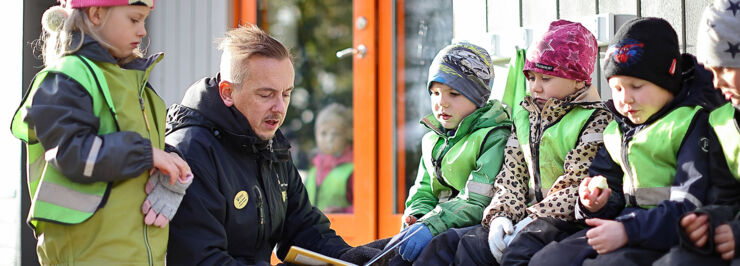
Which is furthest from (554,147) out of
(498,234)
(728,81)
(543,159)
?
(728,81)

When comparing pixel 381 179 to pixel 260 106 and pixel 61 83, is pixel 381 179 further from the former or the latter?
pixel 61 83

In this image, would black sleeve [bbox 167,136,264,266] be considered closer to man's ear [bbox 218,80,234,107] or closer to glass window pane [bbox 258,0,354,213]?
man's ear [bbox 218,80,234,107]

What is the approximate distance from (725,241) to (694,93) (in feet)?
1.51

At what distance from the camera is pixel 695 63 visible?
2.40 metres

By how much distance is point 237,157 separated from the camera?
2701 mm

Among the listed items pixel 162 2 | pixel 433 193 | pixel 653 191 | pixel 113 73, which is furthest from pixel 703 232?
pixel 162 2

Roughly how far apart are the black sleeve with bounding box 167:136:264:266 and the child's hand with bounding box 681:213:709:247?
46.8 inches

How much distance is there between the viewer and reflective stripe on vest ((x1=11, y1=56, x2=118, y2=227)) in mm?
2232

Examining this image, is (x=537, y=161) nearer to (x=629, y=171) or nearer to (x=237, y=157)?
(x=629, y=171)

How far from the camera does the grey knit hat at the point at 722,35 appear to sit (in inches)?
84.0

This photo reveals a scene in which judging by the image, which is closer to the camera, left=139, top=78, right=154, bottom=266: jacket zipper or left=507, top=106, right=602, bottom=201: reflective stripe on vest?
left=139, top=78, right=154, bottom=266: jacket zipper

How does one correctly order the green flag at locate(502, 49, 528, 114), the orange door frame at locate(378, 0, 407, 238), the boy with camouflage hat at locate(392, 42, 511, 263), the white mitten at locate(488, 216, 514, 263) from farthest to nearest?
the orange door frame at locate(378, 0, 407, 238) → the green flag at locate(502, 49, 528, 114) → the boy with camouflage hat at locate(392, 42, 511, 263) → the white mitten at locate(488, 216, 514, 263)

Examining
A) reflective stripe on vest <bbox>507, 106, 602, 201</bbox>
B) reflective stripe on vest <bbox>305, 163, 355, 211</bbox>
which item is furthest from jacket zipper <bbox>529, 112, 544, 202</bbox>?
reflective stripe on vest <bbox>305, 163, 355, 211</bbox>

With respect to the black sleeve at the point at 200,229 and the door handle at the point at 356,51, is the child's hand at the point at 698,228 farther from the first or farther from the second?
the door handle at the point at 356,51
